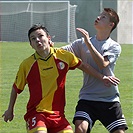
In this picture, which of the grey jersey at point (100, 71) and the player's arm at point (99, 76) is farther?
the grey jersey at point (100, 71)

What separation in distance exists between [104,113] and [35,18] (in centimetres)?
2898

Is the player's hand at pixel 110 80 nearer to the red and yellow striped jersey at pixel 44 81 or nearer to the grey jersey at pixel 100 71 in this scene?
the grey jersey at pixel 100 71

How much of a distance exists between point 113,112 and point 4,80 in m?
8.82

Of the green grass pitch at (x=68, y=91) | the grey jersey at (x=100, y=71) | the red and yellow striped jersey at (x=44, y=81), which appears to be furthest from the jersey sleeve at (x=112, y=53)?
the green grass pitch at (x=68, y=91)

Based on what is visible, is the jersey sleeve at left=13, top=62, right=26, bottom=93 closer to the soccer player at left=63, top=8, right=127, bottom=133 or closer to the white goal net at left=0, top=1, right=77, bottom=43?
the soccer player at left=63, top=8, right=127, bottom=133

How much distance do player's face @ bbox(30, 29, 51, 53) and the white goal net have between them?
2740 centimetres

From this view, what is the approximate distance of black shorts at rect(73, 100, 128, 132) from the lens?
21.9ft

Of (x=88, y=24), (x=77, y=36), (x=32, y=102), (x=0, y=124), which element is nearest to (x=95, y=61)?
(x=32, y=102)

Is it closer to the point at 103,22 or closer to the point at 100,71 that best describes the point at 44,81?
the point at 100,71

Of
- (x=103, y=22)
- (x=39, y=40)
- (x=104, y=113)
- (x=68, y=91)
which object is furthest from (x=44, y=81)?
(x=68, y=91)

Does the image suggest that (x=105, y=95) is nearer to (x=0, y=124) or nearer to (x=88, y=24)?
(x=0, y=124)

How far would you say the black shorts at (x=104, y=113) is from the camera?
21.9ft

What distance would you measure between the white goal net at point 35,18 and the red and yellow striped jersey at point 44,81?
27358 mm

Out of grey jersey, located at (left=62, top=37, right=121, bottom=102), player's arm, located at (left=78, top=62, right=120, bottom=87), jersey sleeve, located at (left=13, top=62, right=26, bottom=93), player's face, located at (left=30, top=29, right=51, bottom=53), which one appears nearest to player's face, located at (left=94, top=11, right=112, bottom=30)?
grey jersey, located at (left=62, top=37, right=121, bottom=102)
